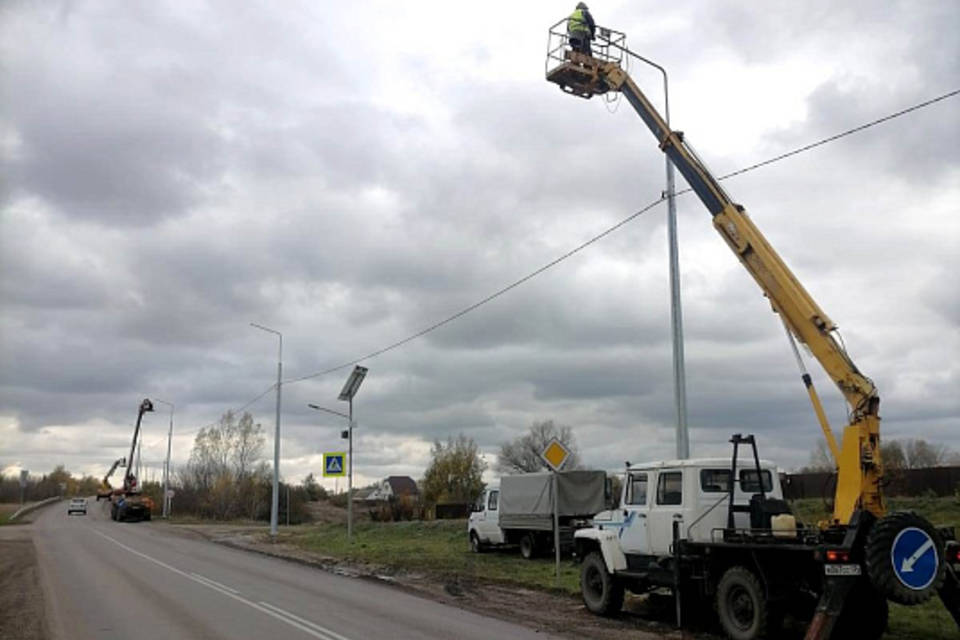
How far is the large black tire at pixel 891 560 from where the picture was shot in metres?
9.44

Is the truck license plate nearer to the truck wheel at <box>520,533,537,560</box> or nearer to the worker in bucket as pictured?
the worker in bucket

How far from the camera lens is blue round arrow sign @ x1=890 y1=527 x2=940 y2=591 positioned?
31.2ft

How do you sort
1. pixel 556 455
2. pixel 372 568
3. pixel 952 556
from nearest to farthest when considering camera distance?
pixel 952 556, pixel 556 455, pixel 372 568

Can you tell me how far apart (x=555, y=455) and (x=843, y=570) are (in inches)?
348

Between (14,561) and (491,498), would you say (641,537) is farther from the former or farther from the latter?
(14,561)

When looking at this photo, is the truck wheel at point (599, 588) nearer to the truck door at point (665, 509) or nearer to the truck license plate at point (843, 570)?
the truck door at point (665, 509)

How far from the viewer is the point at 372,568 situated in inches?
904

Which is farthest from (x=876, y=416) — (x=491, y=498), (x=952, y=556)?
(x=491, y=498)

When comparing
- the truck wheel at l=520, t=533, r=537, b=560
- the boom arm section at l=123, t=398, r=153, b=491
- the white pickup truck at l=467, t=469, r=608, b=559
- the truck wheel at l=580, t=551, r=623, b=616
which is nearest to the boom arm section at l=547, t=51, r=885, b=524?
the truck wheel at l=580, t=551, r=623, b=616

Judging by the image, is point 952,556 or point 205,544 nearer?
point 952,556

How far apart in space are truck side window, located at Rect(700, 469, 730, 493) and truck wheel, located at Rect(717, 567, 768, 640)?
166 centimetres

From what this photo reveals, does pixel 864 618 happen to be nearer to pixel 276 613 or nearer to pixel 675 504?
pixel 675 504

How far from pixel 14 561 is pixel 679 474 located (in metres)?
19.9

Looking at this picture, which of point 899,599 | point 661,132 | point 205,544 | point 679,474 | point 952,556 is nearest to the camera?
point 899,599
